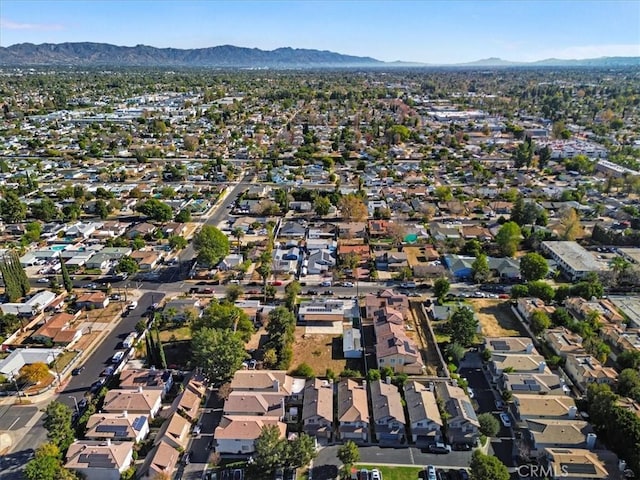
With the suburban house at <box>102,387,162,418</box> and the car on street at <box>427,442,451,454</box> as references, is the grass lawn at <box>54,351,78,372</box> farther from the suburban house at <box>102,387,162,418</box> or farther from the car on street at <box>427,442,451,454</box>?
the car on street at <box>427,442,451,454</box>

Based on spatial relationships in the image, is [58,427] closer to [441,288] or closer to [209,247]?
[209,247]

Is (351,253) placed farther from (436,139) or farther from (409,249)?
(436,139)

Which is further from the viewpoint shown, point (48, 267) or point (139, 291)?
→ point (48, 267)

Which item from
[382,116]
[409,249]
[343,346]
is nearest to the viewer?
[343,346]

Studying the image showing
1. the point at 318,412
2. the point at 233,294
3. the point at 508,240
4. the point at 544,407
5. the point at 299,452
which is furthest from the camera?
the point at 508,240

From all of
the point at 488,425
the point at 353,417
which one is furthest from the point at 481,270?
the point at 353,417

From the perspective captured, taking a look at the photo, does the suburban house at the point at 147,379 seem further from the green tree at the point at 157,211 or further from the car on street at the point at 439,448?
the green tree at the point at 157,211

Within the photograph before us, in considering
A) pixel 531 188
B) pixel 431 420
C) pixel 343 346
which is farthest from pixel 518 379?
pixel 531 188
